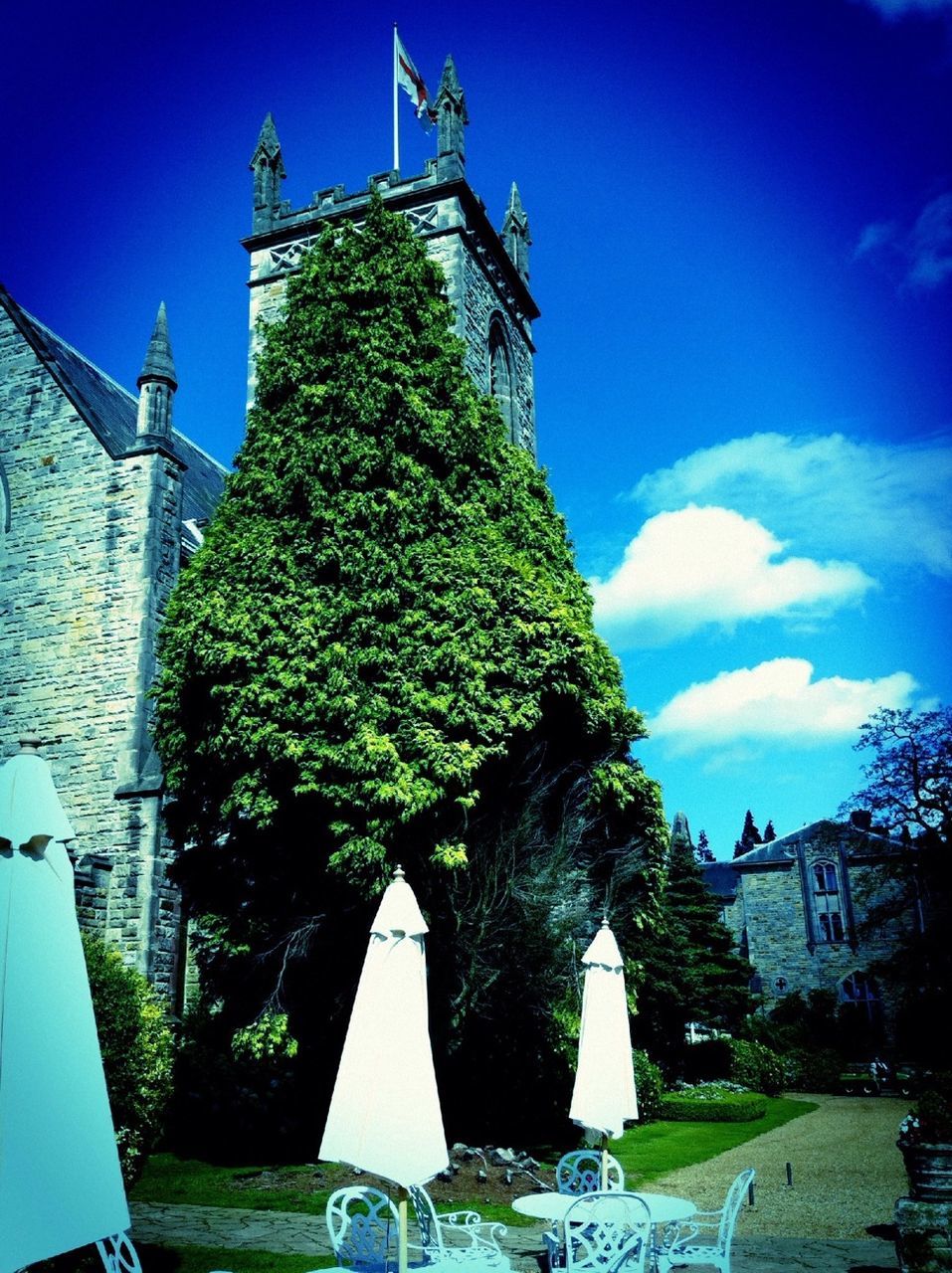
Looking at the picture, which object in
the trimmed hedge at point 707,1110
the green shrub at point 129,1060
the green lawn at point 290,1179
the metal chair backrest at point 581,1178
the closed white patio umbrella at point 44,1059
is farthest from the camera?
the trimmed hedge at point 707,1110

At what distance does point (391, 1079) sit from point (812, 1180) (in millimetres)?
10892

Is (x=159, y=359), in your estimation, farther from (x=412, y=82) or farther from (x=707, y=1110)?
(x=707, y=1110)

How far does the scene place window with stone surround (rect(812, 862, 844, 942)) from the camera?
43531 millimetres

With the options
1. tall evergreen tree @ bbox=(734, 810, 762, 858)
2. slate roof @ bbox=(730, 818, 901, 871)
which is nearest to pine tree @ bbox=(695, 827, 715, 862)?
tall evergreen tree @ bbox=(734, 810, 762, 858)

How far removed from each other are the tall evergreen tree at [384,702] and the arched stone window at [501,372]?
9998 millimetres

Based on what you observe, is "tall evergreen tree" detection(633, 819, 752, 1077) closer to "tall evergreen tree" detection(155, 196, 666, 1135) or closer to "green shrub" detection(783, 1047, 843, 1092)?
"green shrub" detection(783, 1047, 843, 1092)

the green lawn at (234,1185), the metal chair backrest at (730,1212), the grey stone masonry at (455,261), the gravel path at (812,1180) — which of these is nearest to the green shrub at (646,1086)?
the gravel path at (812,1180)

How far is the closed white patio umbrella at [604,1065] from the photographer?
9102 mm

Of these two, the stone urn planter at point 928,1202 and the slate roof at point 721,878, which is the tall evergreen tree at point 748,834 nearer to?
the slate roof at point 721,878

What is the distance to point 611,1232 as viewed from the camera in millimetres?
6828

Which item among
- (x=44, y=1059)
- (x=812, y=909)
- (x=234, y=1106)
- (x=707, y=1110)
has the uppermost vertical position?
(x=812, y=909)

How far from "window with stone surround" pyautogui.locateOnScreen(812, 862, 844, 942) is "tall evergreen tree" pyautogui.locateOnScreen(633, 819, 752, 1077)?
8616 millimetres

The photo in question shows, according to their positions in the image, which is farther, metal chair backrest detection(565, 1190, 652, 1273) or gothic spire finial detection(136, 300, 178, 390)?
gothic spire finial detection(136, 300, 178, 390)

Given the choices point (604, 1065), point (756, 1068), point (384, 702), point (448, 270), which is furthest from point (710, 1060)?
point (448, 270)
